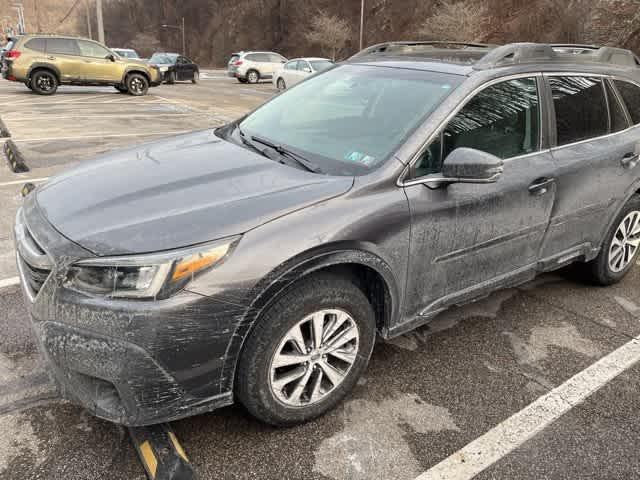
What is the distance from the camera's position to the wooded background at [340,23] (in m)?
22.3

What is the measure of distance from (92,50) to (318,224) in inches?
665


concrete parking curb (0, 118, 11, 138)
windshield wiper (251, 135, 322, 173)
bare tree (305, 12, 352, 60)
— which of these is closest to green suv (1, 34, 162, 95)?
concrete parking curb (0, 118, 11, 138)

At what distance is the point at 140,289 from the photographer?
1.91 metres

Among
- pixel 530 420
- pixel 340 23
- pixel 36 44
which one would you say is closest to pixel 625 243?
pixel 530 420

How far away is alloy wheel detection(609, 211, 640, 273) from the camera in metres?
3.85

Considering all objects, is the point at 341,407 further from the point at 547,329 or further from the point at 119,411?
the point at 547,329

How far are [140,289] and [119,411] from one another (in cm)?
50

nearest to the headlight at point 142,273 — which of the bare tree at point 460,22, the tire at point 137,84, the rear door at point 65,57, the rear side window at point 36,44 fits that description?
the rear door at point 65,57

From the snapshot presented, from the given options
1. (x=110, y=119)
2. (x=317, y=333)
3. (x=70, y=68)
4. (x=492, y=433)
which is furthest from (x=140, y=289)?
(x=70, y=68)

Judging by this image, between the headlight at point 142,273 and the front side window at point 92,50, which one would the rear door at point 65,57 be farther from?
the headlight at point 142,273

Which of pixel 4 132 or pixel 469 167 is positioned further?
pixel 4 132

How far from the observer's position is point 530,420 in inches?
101

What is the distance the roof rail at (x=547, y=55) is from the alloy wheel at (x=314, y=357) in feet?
5.39

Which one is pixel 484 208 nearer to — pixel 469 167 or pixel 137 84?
pixel 469 167
